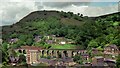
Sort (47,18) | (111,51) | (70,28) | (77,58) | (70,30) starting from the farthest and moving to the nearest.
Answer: (47,18), (70,28), (70,30), (77,58), (111,51)

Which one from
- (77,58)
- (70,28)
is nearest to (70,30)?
(70,28)

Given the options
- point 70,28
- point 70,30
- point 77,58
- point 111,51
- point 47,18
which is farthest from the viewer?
point 47,18

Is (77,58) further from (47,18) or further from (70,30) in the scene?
(47,18)

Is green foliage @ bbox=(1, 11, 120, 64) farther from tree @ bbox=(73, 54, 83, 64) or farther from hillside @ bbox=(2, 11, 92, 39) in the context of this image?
tree @ bbox=(73, 54, 83, 64)

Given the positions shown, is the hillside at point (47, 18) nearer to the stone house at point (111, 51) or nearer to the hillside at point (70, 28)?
the hillside at point (70, 28)

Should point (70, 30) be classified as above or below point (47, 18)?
below

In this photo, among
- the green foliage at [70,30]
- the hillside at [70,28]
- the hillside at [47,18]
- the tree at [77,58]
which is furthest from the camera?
the hillside at [47,18]

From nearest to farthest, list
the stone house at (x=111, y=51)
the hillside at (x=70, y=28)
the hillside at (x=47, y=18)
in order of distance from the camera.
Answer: the stone house at (x=111, y=51) < the hillside at (x=70, y=28) < the hillside at (x=47, y=18)

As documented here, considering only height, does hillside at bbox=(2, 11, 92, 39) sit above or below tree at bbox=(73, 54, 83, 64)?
above

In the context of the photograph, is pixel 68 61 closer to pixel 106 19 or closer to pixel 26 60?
pixel 26 60

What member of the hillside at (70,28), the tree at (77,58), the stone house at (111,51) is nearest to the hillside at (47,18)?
the hillside at (70,28)

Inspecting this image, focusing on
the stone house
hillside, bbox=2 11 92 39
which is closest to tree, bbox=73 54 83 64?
the stone house
